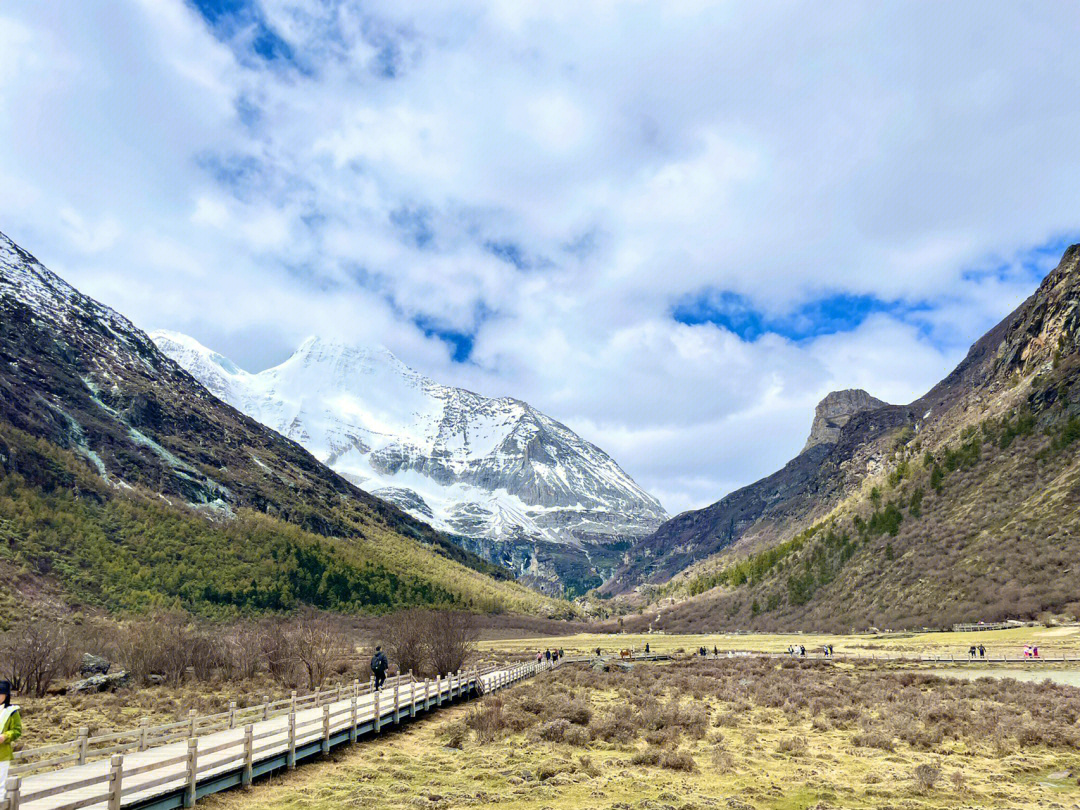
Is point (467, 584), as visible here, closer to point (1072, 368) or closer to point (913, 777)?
point (1072, 368)

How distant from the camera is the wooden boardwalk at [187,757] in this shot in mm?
12922

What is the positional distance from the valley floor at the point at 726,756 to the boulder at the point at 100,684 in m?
22.3

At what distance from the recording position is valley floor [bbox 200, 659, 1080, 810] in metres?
16.5

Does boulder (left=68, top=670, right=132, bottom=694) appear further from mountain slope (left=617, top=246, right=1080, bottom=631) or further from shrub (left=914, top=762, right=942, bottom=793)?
mountain slope (left=617, top=246, right=1080, bottom=631)

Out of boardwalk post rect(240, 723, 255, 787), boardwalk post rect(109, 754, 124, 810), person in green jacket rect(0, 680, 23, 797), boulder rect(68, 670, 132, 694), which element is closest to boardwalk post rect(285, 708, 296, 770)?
boardwalk post rect(240, 723, 255, 787)

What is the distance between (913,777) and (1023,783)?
2.70m

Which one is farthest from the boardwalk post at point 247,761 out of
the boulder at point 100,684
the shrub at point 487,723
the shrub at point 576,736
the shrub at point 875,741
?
the boulder at point 100,684

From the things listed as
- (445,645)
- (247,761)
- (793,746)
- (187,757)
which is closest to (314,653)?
(445,645)

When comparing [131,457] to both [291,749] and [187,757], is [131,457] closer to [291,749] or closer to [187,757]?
[291,749]

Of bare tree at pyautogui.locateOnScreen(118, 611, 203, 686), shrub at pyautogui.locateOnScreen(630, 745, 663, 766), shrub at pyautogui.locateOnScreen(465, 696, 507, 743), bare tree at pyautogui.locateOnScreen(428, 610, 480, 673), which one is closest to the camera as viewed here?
shrub at pyautogui.locateOnScreen(630, 745, 663, 766)

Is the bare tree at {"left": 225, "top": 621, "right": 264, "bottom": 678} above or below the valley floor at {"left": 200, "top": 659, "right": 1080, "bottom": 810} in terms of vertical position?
above

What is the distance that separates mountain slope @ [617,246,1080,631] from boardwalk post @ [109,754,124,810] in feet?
291

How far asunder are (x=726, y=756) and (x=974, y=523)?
92.9m

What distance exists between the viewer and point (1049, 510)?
281ft
